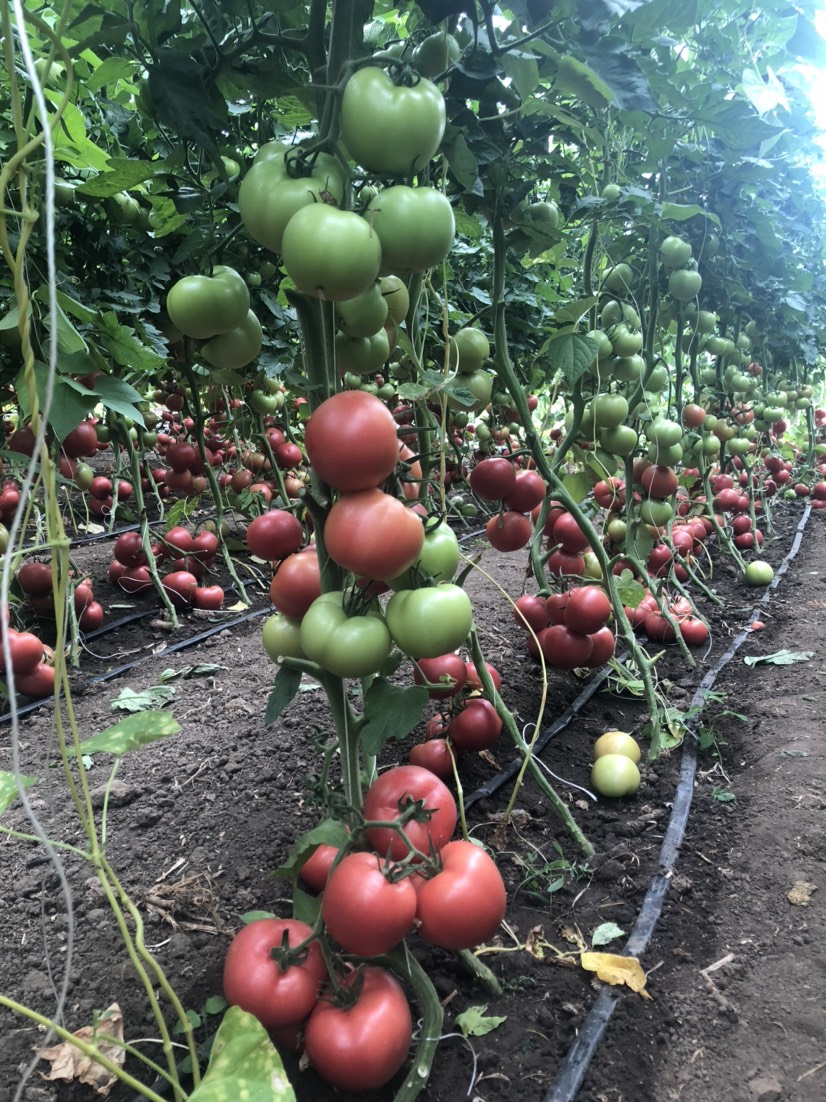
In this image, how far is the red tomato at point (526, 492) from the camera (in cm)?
180

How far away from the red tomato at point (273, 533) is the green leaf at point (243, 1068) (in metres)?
0.66

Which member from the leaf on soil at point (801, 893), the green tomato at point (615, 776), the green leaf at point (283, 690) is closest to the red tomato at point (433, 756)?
the green tomato at point (615, 776)

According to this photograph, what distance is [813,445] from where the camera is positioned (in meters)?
6.25

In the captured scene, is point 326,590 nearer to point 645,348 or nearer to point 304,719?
point 304,719

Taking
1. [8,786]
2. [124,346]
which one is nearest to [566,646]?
[124,346]

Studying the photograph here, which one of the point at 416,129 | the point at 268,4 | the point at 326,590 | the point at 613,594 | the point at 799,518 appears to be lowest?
the point at 799,518

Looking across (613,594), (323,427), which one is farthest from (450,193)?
(613,594)

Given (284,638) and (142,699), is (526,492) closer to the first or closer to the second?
(284,638)

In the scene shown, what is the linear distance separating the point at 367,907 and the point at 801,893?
115 cm

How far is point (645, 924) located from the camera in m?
1.48

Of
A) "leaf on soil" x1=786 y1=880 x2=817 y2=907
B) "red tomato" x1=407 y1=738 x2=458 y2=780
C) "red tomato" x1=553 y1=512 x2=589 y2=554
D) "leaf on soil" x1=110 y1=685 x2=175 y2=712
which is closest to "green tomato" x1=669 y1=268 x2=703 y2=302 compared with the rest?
"red tomato" x1=553 y1=512 x2=589 y2=554

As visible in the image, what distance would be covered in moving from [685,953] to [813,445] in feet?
19.4

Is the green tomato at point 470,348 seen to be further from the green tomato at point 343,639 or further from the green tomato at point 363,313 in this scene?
the green tomato at point 343,639

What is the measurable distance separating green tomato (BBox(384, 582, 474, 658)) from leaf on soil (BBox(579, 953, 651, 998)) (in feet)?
2.57
